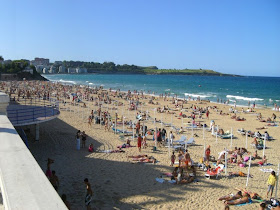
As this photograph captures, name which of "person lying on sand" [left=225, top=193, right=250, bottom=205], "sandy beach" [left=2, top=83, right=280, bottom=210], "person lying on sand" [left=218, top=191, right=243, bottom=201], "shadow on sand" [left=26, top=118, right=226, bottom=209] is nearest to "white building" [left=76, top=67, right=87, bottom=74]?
"sandy beach" [left=2, top=83, right=280, bottom=210]

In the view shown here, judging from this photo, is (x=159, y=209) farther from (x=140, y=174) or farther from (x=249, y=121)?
(x=249, y=121)

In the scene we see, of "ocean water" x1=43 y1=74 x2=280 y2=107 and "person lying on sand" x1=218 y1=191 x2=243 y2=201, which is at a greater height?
"ocean water" x1=43 y1=74 x2=280 y2=107

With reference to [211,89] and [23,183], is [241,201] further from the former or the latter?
[211,89]

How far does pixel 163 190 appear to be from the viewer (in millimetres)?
9062

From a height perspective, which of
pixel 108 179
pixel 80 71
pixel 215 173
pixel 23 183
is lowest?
pixel 108 179

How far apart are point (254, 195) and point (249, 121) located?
1755cm

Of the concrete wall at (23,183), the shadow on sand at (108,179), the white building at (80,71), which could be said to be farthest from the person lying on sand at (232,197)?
the white building at (80,71)

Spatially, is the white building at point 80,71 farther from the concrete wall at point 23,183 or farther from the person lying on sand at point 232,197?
the concrete wall at point 23,183

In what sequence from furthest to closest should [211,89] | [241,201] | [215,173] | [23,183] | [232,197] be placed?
[211,89] < [215,173] < [232,197] < [241,201] < [23,183]

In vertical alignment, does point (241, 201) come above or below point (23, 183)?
below

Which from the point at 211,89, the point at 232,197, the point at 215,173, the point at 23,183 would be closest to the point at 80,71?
the point at 211,89

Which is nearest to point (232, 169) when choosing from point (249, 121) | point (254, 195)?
point (254, 195)

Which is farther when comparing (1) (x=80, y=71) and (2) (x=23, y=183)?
(1) (x=80, y=71)

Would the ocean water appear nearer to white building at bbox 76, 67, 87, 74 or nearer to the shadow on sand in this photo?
the shadow on sand
